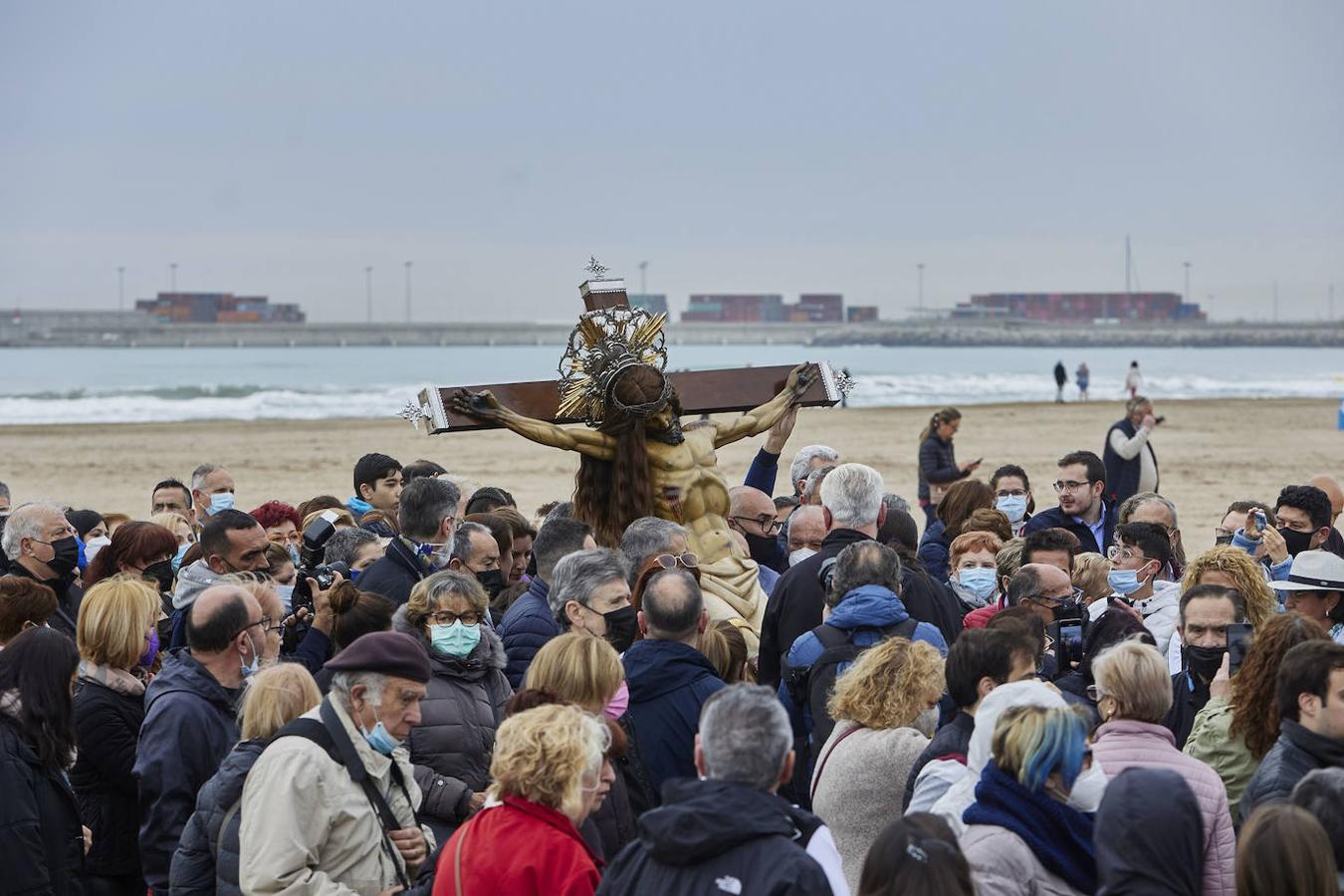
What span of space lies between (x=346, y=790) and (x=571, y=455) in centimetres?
2568

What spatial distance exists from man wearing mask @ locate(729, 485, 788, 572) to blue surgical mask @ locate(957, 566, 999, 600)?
4.11 feet

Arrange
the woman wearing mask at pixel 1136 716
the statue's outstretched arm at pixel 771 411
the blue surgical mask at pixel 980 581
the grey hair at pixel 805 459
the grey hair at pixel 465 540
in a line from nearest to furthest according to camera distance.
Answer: the woman wearing mask at pixel 1136 716 < the grey hair at pixel 465 540 < the blue surgical mask at pixel 980 581 < the statue's outstretched arm at pixel 771 411 < the grey hair at pixel 805 459

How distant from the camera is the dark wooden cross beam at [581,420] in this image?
805cm

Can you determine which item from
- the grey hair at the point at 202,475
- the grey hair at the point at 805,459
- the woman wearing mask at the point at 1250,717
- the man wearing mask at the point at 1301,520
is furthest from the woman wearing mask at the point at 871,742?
the grey hair at the point at 202,475

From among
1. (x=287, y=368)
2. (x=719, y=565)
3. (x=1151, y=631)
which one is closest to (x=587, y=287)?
(x=719, y=565)

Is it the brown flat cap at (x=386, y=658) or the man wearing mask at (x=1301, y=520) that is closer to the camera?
the brown flat cap at (x=386, y=658)

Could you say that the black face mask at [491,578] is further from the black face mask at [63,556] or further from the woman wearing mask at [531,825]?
the woman wearing mask at [531,825]

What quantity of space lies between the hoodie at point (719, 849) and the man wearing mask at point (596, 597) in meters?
2.15

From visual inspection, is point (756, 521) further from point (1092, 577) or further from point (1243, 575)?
point (1243, 575)

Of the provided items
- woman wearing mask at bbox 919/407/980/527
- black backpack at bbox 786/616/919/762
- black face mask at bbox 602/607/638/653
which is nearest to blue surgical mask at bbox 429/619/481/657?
black face mask at bbox 602/607/638/653

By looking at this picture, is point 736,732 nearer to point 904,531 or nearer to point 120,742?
point 120,742

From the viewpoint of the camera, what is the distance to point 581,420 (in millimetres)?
8469

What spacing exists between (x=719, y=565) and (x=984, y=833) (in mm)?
3660

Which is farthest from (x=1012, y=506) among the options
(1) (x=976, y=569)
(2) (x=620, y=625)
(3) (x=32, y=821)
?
(3) (x=32, y=821)
